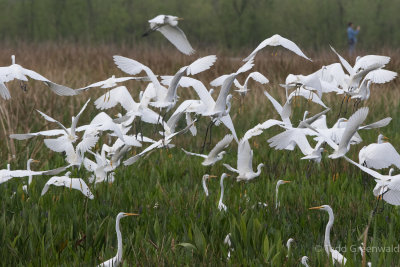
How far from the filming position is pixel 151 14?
27.7m

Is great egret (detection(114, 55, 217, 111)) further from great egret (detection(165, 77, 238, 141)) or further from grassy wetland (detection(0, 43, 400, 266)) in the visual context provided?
grassy wetland (detection(0, 43, 400, 266))

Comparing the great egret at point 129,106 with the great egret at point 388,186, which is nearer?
the great egret at point 388,186

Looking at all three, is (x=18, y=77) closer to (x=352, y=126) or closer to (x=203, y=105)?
(x=203, y=105)

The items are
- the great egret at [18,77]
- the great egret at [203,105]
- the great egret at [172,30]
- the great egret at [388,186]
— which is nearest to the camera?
the great egret at [388,186]

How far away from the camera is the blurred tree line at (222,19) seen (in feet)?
86.0

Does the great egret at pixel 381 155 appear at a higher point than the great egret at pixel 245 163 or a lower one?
higher

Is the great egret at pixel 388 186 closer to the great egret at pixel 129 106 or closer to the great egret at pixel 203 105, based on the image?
the great egret at pixel 203 105

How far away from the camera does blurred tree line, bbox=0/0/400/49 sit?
86.0ft

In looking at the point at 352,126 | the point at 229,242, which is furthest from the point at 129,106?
the point at 352,126

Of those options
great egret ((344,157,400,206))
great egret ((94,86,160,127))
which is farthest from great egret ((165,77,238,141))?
great egret ((344,157,400,206))

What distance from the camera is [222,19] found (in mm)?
27422

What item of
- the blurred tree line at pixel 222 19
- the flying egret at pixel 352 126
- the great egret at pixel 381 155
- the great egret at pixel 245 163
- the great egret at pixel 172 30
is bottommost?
the great egret at pixel 245 163

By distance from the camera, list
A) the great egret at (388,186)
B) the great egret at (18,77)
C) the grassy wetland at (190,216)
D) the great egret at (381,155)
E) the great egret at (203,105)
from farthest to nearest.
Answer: the great egret at (203,105), the great egret at (18,77), the great egret at (381,155), the great egret at (388,186), the grassy wetland at (190,216)

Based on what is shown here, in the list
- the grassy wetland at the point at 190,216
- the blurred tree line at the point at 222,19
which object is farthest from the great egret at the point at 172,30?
the blurred tree line at the point at 222,19
